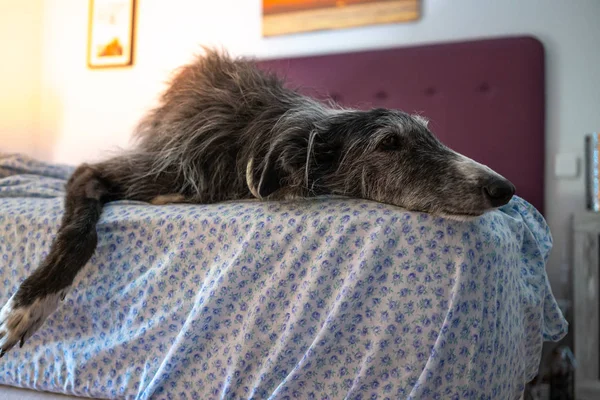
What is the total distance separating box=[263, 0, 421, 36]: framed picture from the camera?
2.99m

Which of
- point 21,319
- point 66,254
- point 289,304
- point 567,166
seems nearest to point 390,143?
point 289,304

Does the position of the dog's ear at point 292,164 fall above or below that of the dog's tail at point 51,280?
above

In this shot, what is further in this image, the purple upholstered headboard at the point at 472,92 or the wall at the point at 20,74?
the wall at the point at 20,74

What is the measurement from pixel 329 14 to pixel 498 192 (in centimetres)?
246

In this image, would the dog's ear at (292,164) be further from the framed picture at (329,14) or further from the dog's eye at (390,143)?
the framed picture at (329,14)

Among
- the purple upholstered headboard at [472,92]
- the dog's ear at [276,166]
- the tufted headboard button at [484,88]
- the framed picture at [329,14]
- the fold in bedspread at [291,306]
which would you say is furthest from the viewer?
the framed picture at [329,14]

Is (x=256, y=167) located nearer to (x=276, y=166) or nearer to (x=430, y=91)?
(x=276, y=166)

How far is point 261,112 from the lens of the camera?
144 cm

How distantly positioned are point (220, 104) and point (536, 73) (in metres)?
1.89

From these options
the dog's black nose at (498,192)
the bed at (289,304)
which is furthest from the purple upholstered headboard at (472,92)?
the dog's black nose at (498,192)

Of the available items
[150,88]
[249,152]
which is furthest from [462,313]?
[150,88]

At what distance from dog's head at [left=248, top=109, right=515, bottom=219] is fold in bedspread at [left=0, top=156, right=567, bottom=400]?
0.09 m

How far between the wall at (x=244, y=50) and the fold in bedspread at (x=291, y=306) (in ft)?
4.25

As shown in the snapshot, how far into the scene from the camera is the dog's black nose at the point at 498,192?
96 centimetres
